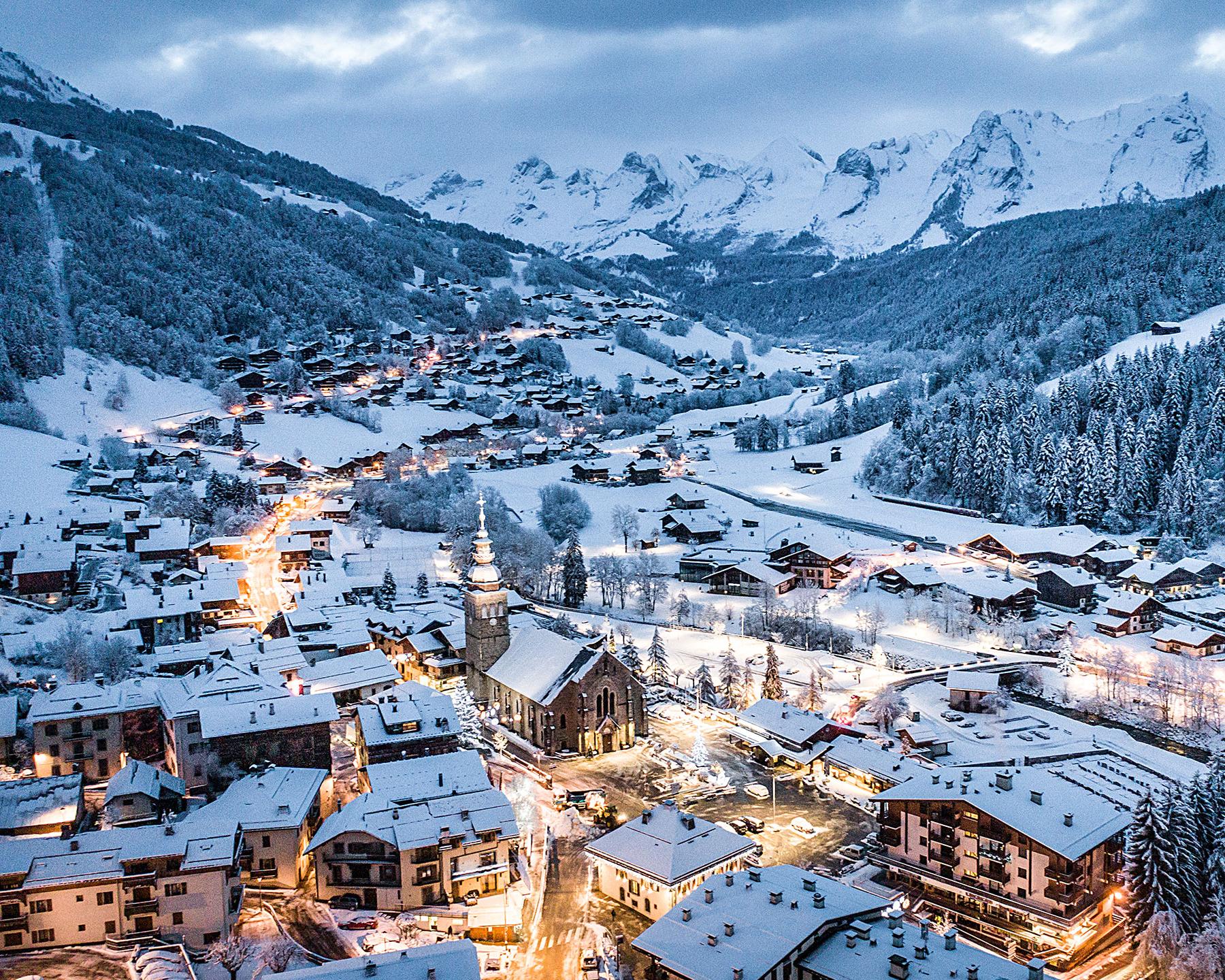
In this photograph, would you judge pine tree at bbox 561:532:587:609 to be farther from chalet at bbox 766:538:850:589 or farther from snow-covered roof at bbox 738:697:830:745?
snow-covered roof at bbox 738:697:830:745

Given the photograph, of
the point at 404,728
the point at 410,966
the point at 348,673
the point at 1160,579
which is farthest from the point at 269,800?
the point at 1160,579

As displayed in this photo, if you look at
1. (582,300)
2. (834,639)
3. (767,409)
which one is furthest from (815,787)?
(582,300)

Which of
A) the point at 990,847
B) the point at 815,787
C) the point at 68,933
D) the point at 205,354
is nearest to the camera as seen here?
the point at 68,933

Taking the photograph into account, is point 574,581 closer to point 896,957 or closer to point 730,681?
point 730,681

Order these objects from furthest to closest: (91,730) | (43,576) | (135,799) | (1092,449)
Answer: (1092,449) < (43,576) < (91,730) < (135,799)

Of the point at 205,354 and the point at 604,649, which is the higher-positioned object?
the point at 205,354

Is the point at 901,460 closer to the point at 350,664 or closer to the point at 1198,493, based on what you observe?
the point at 1198,493

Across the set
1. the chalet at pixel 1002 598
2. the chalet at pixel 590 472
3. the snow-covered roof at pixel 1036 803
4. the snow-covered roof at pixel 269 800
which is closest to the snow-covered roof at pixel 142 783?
the snow-covered roof at pixel 269 800
